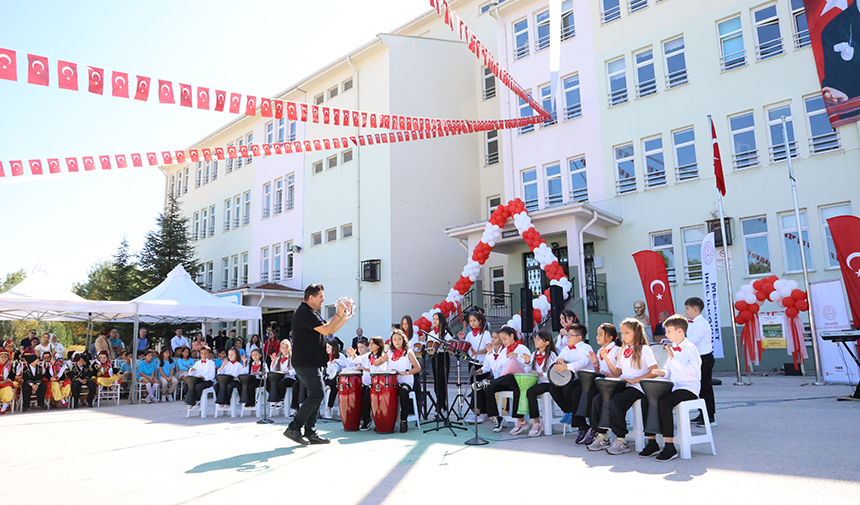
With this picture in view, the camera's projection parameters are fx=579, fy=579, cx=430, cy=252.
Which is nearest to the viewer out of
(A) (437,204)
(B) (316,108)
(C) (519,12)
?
(B) (316,108)

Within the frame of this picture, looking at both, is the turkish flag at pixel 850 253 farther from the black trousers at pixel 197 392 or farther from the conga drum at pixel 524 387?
the black trousers at pixel 197 392

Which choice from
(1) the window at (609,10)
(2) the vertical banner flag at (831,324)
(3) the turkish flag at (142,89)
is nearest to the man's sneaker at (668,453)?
(3) the turkish flag at (142,89)

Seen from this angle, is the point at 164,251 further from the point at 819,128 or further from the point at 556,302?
the point at 819,128

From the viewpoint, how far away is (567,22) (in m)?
20.0

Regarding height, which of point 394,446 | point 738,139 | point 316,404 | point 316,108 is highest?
point 738,139

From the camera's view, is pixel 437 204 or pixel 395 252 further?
pixel 437 204

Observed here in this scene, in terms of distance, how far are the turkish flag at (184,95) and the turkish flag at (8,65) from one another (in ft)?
5.80

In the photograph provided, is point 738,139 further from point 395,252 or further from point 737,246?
point 395,252

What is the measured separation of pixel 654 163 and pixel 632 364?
43.1ft

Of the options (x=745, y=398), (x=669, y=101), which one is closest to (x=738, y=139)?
(x=669, y=101)

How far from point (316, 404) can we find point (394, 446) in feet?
3.32

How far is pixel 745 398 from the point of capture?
980 centimetres

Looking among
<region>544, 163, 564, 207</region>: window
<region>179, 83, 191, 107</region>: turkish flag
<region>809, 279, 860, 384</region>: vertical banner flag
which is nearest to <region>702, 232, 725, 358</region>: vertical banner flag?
<region>809, 279, 860, 384</region>: vertical banner flag

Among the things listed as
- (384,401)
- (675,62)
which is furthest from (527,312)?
(675,62)
